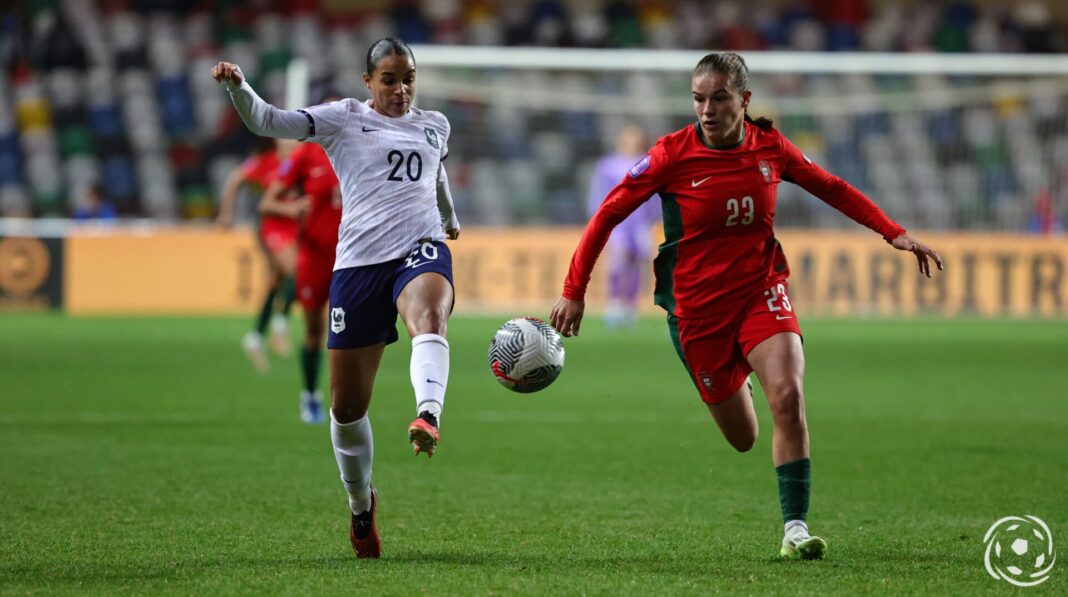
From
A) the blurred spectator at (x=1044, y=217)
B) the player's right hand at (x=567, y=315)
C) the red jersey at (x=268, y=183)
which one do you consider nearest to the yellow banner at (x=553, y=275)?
the blurred spectator at (x=1044, y=217)

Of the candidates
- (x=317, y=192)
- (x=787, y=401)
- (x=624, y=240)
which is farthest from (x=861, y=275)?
(x=787, y=401)

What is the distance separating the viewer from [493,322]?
75.9 ft

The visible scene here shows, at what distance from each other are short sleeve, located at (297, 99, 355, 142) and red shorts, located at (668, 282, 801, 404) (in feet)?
Result: 5.37

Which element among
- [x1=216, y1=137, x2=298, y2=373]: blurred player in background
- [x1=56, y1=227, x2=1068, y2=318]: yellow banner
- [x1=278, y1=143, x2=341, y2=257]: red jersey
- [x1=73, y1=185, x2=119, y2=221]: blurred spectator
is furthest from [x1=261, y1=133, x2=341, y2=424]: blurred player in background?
[x1=73, y1=185, x2=119, y2=221]: blurred spectator

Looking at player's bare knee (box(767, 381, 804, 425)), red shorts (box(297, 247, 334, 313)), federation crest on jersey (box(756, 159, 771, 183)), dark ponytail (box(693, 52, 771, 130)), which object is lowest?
player's bare knee (box(767, 381, 804, 425))

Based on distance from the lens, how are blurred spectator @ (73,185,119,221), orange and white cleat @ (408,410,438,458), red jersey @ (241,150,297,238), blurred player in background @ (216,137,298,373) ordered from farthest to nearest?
blurred spectator @ (73,185,119,221) < red jersey @ (241,150,297,238) < blurred player in background @ (216,137,298,373) < orange and white cleat @ (408,410,438,458)

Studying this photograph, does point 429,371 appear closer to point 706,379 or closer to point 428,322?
point 428,322

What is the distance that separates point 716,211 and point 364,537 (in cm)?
195

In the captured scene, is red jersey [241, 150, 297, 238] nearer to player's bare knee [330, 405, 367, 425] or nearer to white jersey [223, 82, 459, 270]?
white jersey [223, 82, 459, 270]

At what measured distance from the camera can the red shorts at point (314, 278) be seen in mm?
10594

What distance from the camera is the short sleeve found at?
606cm

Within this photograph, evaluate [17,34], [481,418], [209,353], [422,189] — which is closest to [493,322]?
[209,353]

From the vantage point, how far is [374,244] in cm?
598

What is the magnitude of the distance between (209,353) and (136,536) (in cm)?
1098
